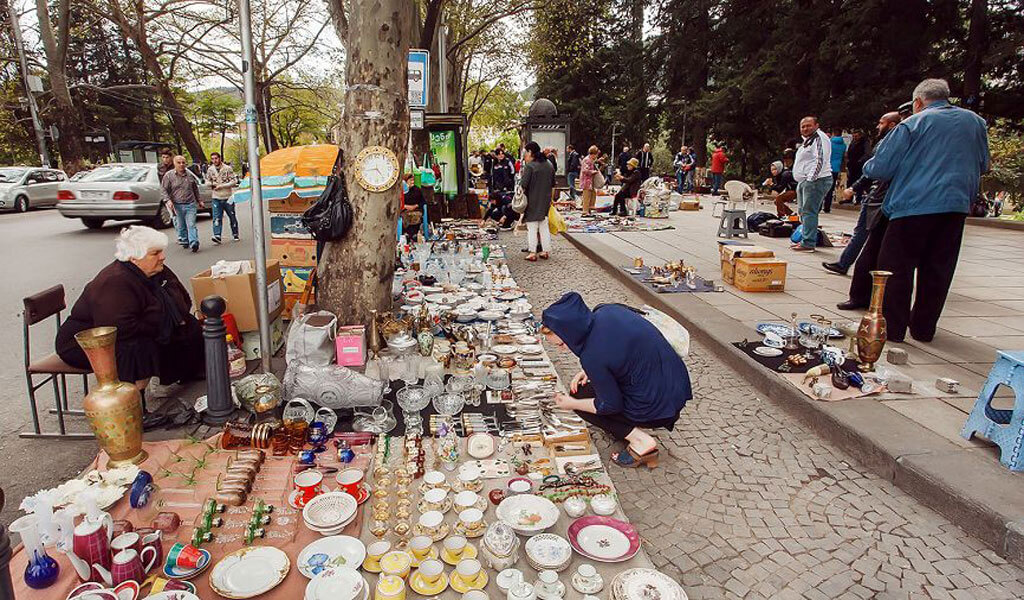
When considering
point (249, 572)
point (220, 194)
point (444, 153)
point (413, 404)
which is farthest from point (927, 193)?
point (220, 194)

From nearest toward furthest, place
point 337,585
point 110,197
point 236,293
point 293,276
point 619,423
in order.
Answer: point 337,585, point 619,423, point 236,293, point 293,276, point 110,197

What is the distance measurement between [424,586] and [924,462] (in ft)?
9.17

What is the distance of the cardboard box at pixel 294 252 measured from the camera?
20.1 feet

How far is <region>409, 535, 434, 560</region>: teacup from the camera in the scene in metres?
2.52

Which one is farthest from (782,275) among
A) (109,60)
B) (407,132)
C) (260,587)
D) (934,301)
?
(109,60)

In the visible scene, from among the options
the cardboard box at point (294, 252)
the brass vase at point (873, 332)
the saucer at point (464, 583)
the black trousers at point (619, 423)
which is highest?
the cardboard box at point (294, 252)

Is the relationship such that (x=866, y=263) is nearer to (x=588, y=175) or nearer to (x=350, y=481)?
(x=350, y=481)

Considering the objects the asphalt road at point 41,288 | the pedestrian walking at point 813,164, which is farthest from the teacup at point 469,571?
the pedestrian walking at point 813,164

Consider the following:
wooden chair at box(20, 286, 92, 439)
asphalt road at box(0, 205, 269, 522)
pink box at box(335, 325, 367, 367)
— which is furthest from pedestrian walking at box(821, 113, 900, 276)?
asphalt road at box(0, 205, 269, 522)

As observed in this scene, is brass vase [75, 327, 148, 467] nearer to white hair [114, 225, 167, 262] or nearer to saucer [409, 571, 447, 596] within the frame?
white hair [114, 225, 167, 262]

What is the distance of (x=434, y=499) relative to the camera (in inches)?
114

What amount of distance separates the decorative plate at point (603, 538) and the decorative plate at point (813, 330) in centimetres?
320

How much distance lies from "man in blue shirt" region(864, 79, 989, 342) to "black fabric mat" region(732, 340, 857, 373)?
2.35 feet

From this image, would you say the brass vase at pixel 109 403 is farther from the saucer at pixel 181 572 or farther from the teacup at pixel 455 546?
the teacup at pixel 455 546
